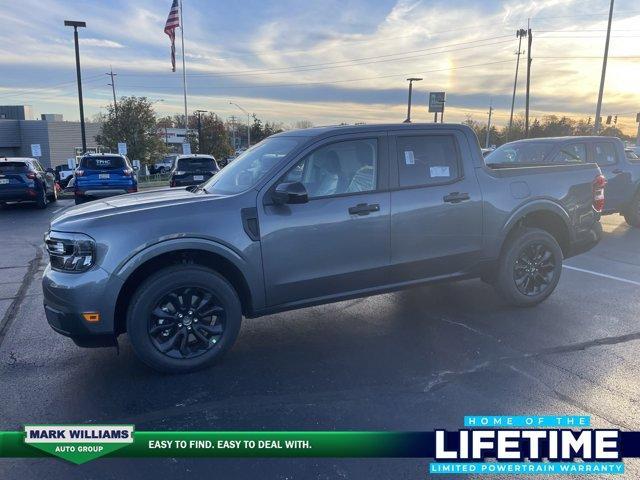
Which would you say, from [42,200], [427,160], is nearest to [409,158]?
[427,160]

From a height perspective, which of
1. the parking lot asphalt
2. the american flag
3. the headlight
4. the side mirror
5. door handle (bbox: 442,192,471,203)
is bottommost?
the parking lot asphalt

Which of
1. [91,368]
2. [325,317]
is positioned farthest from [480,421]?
[91,368]

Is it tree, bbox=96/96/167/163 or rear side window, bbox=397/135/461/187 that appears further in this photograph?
tree, bbox=96/96/167/163

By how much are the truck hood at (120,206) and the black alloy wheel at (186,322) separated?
28.7 inches

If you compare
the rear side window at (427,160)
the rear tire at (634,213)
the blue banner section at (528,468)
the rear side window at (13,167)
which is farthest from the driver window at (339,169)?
the rear side window at (13,167)

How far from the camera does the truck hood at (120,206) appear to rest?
376 cm

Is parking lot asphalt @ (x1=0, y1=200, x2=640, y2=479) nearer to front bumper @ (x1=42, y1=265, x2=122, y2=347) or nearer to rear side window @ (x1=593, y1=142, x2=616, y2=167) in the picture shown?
front bumper @ (x1=42, y1=265, x2=122, y2=347)

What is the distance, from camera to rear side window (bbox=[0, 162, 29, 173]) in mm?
13953

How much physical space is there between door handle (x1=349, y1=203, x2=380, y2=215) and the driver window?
0.15 metres

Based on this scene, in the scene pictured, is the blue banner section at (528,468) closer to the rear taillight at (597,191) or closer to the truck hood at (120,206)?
the truck hood at (120,206)

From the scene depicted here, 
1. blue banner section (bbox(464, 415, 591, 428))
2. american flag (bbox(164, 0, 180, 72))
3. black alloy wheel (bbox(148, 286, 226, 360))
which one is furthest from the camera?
american flag (bbox(164, 0, 180, 72))

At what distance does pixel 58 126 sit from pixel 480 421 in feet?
189

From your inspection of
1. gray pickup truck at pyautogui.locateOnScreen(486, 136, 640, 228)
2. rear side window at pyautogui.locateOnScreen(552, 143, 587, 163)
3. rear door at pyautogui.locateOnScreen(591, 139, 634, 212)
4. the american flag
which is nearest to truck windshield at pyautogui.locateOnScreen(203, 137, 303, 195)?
gray pickup truck at pyautogui.locateOnScreen(486, 136, 640, 228)

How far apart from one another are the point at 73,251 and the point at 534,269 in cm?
459
